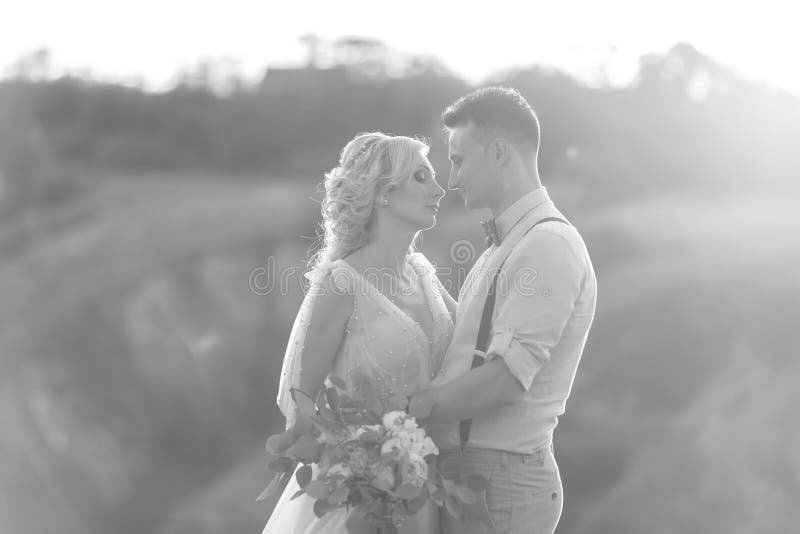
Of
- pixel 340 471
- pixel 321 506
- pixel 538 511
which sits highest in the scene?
pixel 340 471

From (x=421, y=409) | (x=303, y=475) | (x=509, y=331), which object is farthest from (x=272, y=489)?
(x=509, y=331)

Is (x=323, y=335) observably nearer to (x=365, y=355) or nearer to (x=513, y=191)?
(x=365, y=355)

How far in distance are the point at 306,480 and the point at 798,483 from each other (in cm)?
1370

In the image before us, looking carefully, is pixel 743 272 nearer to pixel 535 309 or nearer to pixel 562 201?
pixel 562 201

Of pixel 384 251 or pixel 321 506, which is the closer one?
pixel 321 506

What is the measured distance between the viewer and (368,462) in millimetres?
3020

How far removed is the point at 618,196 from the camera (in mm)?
18422

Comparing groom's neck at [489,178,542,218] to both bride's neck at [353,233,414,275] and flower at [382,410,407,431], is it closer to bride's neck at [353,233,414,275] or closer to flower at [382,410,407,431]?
bride's neck at [353,233,414,275]

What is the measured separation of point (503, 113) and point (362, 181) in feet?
2.25

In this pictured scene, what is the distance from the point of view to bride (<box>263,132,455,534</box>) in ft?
11.8

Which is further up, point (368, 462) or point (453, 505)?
point (368, 462)

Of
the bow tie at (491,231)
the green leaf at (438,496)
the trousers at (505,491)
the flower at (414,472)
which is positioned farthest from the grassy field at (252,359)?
the flower at (414,472)

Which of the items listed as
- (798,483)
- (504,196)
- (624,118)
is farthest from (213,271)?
(504,196)

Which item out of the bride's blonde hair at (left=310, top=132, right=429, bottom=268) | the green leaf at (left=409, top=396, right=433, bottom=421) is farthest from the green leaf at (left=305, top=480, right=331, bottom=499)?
the bride's blonde hair at (left=310, top=132, right=429, bottom=268)
